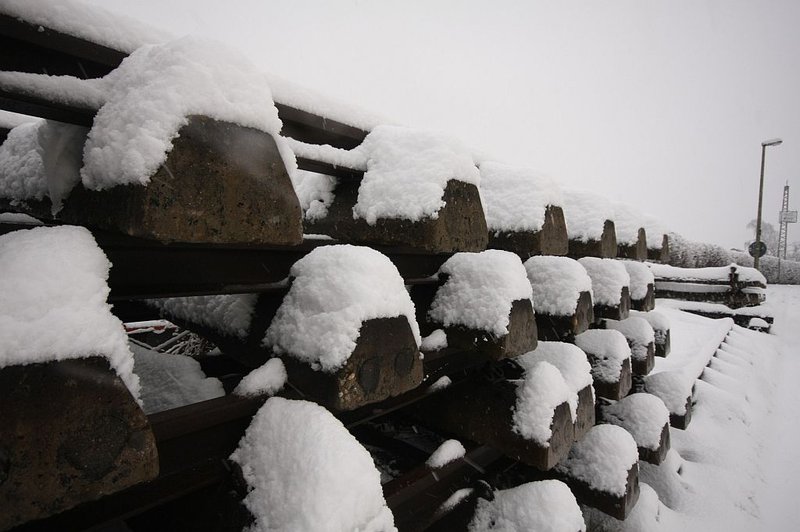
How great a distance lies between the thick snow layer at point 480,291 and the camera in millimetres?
1518

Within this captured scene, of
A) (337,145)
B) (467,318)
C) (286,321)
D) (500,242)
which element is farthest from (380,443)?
(337,145)

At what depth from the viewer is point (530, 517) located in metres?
1.83

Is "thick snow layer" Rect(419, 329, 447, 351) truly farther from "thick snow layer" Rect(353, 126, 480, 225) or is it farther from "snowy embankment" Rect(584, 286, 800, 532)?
"snowy embankment" Rect(584, 286, 800, 532)

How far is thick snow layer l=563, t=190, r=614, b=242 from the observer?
2279 mm

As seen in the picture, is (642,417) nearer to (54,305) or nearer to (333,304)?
(333,304)

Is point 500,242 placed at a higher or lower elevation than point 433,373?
higher

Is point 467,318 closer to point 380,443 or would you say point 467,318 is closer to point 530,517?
point 530,517

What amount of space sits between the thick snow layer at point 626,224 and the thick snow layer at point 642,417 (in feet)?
4.41

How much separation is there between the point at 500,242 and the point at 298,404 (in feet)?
3.68

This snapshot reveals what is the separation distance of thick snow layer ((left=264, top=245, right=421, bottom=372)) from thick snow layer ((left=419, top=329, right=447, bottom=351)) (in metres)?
0.40

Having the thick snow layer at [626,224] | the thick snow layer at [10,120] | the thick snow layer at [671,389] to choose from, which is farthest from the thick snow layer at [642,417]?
the thick snow layer at [10,120]

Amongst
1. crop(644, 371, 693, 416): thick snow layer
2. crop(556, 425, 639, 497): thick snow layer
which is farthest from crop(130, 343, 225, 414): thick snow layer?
crop(644, 371, 693, 416): thick snow layer

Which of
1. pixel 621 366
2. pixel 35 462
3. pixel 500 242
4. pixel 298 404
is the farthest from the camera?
pixel 621 366

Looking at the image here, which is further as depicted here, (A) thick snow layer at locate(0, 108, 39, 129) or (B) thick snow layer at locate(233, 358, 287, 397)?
(A) thick snow layer at locate(0, 108, 39, 129)
